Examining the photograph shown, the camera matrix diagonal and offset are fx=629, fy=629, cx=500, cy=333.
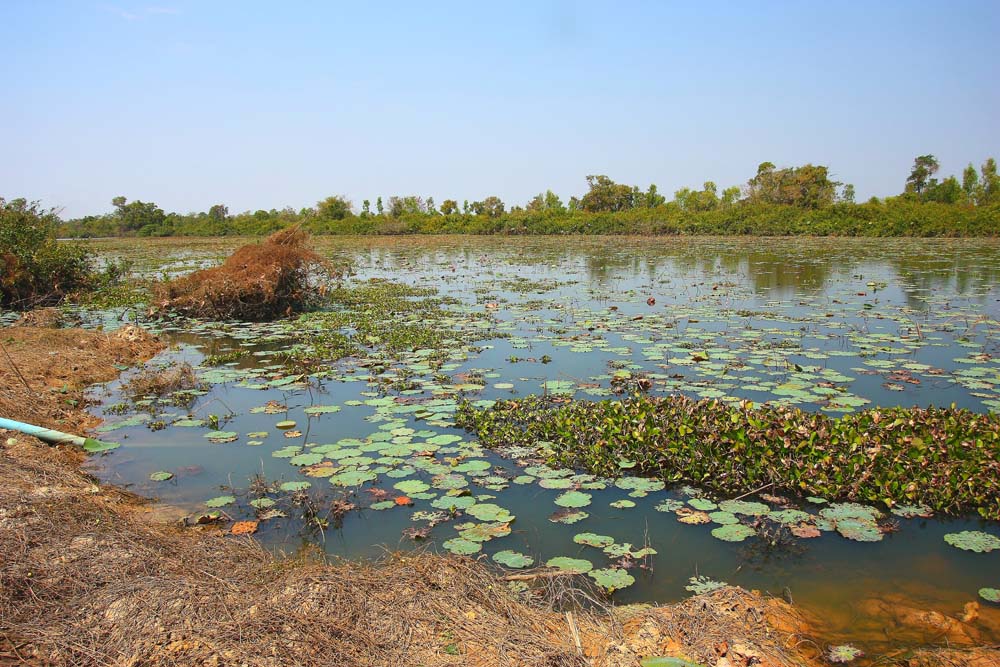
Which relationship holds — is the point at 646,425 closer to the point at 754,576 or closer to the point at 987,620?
the point at 754,576

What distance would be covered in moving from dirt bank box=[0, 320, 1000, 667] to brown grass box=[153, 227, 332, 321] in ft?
26.5

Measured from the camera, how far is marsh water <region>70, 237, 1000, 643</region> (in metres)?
3.51

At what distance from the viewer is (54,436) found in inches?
201

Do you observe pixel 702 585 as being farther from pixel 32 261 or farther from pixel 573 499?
pixel 32 261

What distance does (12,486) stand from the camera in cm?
370

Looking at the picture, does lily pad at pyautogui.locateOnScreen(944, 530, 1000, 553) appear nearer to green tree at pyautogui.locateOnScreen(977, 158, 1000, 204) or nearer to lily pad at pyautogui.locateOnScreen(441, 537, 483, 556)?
lily pad at pyautogui.locateOnScreen(441, 537, 483, 556)

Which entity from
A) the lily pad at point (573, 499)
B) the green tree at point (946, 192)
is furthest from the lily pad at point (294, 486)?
the green tree at point (946, 192)

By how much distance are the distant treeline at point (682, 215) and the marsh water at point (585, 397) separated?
24190mm

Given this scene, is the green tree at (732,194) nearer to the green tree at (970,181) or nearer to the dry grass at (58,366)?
the green tree at (970,181)

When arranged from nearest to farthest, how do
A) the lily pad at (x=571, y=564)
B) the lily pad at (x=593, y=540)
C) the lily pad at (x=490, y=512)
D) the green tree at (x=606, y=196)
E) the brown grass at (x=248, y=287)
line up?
the lily pad at (x=571, y=564), the lily pad at (x=593, y=540), the lily pad at (x=490, y=512), the brown grass at (x=248, y=287), the green tree at (x=606, y=196)

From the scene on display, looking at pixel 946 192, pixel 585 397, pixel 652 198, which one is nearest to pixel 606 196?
pixel 652 198

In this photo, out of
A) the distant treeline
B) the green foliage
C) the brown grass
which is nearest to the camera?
the green foliage

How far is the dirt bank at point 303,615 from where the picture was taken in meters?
2.37

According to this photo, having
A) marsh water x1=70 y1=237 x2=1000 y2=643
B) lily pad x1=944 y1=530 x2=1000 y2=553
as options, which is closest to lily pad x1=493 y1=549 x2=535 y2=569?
marsh water x1=70 y1=237 x2=1000 y2=643
